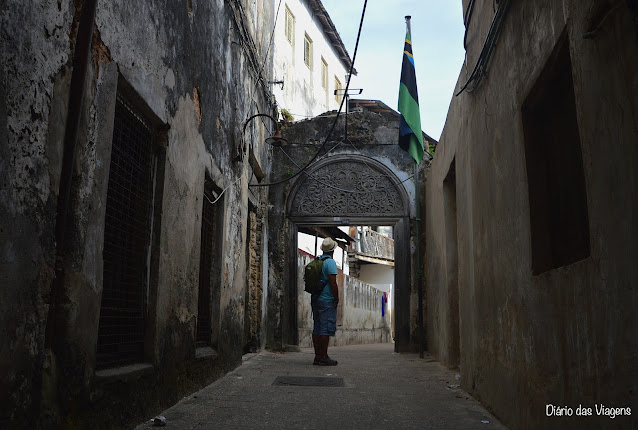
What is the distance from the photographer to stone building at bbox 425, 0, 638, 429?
2.04 m

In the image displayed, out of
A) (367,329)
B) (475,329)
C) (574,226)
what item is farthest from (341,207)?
(367,329)

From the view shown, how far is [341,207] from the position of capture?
418 inches

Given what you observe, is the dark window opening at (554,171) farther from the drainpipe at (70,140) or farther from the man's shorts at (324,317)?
the man's shorts at (324,317)

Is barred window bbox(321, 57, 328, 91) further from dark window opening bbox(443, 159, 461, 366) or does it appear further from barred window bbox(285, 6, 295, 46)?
dark window opening bbox(443, 159, 461, 366)

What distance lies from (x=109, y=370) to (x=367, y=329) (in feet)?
57.9

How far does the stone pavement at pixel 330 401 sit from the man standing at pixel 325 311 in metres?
0.38

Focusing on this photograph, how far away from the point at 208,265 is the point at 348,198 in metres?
4.86

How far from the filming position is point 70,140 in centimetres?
274

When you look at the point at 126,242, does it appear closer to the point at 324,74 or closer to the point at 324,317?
the point at 324,317

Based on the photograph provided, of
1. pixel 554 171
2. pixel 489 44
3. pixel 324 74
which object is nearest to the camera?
pixel 554 171

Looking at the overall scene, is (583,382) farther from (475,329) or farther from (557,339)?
(475,329)

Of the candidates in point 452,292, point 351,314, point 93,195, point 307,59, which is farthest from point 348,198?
point 307,59

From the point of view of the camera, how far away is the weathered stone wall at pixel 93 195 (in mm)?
2301

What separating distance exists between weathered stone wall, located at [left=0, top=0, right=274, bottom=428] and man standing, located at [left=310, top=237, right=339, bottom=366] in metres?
1.94
